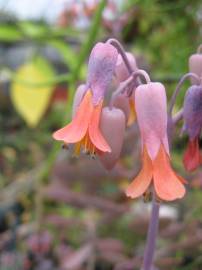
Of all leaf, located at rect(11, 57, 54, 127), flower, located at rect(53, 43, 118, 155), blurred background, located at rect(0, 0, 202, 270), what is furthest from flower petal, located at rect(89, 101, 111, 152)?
leaf, located at rect(11, 57, 54, 127)

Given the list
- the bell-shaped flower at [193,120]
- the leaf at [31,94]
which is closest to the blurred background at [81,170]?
the leaf at [31,94]

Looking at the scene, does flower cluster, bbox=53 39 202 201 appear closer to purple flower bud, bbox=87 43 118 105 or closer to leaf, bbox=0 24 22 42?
purple flower bud, bbox=87 43 118 105

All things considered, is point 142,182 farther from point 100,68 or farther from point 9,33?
point 9,33

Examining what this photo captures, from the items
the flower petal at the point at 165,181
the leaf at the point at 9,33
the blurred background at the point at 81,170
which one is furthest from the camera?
the leaf at the point at 9,33

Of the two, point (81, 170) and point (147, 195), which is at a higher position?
point (147, 195)

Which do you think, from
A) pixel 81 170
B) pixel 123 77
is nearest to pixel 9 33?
pixel 81 170

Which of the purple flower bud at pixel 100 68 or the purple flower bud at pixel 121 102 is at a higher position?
the purple flower bud at pixel 100 68

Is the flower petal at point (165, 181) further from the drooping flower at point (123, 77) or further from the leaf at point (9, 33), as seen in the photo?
the leaf at point (9, 33)
